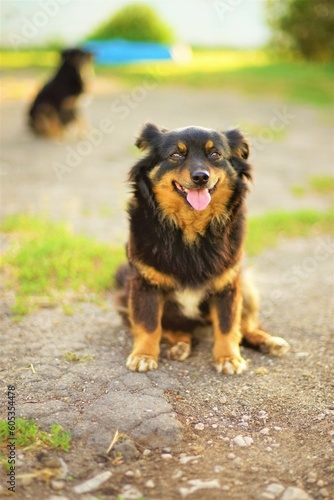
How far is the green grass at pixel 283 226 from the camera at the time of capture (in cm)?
642

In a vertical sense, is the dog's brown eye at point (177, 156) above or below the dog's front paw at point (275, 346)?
above

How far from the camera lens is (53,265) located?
217 inches

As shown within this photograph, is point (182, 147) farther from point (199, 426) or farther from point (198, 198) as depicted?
point (199, 426)

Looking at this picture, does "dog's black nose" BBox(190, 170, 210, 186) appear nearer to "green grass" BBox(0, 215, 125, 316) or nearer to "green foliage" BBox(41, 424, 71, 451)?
"green foliage" BBox(41, 424, 71, 451)

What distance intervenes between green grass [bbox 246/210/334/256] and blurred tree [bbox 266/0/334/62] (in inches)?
598

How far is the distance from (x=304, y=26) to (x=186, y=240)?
749 inches

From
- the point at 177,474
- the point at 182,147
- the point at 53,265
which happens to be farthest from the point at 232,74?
the point at 177,474

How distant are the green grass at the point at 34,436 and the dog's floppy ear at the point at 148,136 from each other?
1.80 m

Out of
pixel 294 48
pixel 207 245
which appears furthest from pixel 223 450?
pixel 294 48

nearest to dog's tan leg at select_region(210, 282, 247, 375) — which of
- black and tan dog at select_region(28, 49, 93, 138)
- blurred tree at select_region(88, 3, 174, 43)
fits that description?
black and tan dog at select_region(28, 49, 93, 138)

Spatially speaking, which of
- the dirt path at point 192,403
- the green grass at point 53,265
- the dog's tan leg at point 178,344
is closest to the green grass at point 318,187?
the dirt path at point 192,403

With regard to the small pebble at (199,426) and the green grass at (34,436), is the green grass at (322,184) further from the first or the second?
the green grass at (34,436)

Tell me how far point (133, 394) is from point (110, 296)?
1.74 metres

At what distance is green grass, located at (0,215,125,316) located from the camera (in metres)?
4.97
